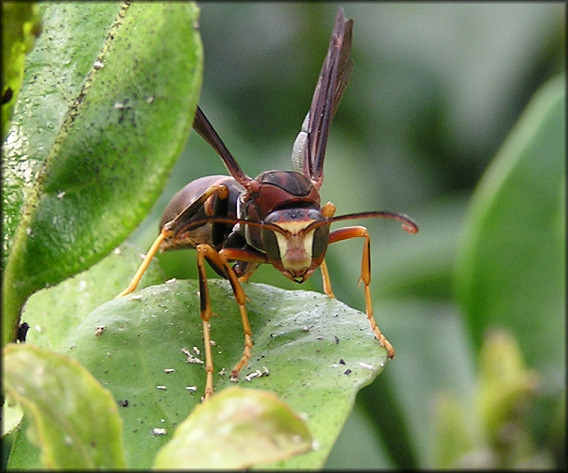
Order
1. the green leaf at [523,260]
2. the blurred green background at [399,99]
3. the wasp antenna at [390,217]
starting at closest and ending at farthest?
the wasp antenna at [390,217]
the green leaf at [523,260]
the blurred green background at [399,99]

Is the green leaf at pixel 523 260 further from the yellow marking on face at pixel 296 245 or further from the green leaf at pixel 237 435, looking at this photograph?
the green leaf at pixel 237 435

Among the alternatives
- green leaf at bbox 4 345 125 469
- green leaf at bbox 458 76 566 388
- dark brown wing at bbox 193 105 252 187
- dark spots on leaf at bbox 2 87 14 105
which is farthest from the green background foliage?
green leaf at bbox 4 345 125 469

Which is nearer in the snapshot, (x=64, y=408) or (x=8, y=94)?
(x=64, y=408)

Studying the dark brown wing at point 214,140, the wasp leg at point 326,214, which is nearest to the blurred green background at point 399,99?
the wasp leg at point 326,214

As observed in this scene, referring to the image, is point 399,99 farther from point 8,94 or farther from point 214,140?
point 8,94

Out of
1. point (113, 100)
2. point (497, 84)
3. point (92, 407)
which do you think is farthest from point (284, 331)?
point (497, 84)

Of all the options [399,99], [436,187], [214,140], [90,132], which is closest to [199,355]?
[90,132]

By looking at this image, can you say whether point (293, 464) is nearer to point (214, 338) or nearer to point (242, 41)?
point (214, 338)
